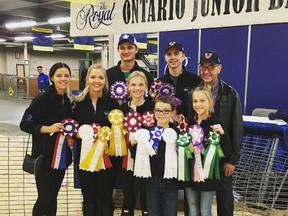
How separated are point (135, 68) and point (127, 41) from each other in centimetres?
25

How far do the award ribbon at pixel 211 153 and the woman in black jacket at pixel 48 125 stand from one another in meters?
0.98

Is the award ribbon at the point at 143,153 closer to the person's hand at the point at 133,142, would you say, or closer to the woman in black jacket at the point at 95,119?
the person's hand at the point at 133,142

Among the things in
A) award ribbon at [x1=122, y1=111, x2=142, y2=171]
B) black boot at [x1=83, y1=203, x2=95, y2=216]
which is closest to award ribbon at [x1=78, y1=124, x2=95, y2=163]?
award ribbon at [x1=122, y1=111, x2=142, y2=171]

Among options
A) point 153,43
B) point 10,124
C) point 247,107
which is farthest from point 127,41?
point 153,43

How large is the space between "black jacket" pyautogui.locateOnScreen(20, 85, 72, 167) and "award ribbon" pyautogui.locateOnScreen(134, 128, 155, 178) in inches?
22.3

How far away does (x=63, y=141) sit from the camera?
2334 mm

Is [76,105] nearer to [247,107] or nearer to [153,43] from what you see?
[247,107]

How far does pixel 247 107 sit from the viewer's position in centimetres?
499

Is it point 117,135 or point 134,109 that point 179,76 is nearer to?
point 134,109

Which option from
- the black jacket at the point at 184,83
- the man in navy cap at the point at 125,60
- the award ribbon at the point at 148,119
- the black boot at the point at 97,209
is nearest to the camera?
the award ribbon at the point at 148,119

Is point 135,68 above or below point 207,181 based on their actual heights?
above

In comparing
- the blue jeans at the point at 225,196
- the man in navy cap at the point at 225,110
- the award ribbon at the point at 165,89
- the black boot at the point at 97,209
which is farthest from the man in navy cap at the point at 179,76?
the black boot at the point at 97,209

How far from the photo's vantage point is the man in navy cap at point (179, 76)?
2477mm

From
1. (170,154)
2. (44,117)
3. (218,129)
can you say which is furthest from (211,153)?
(44,117)
